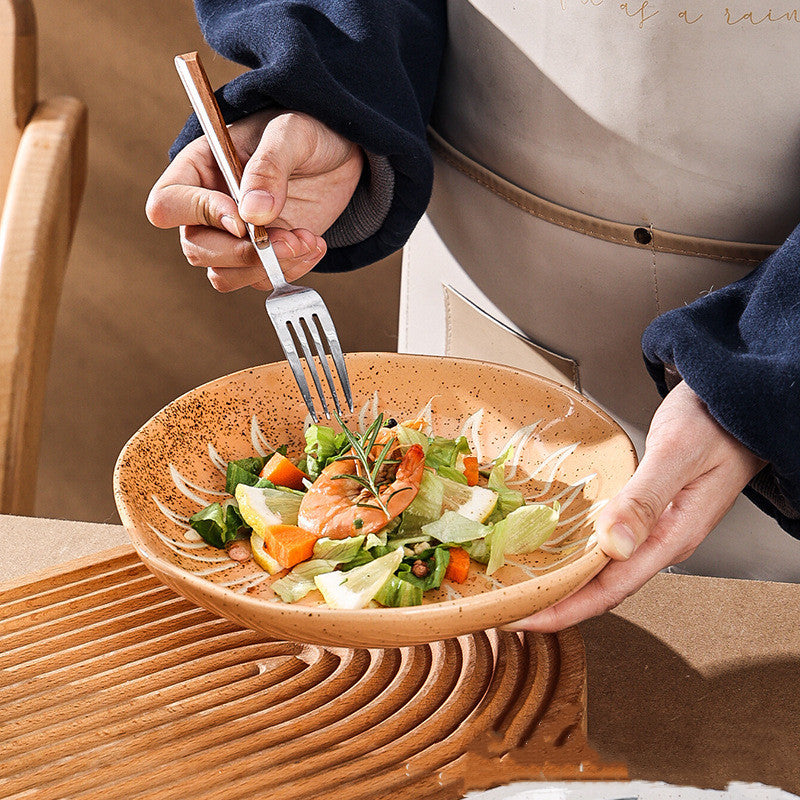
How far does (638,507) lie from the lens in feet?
2.16

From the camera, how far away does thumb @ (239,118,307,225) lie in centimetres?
83

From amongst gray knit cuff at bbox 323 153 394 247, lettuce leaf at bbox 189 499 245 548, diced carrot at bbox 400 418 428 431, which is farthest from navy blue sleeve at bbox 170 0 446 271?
lettuce leaf at bbox 189 499 245 548

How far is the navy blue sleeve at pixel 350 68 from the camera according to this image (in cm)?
93

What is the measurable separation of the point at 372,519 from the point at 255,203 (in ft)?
1.01

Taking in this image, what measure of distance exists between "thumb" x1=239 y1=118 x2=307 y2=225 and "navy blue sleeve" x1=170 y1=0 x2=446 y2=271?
8cm

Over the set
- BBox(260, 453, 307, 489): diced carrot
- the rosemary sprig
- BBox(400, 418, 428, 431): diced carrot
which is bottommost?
BBox(260, 453, 307, 489): diced carrot

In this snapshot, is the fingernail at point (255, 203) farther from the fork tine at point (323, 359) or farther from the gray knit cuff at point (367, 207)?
the gray knit cuff at point (367, 207)

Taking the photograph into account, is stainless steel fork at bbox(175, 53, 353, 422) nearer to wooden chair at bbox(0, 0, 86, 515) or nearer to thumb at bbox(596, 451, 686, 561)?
thumb at bbox(596, 451, 686, 561)

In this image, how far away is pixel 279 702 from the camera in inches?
27.4

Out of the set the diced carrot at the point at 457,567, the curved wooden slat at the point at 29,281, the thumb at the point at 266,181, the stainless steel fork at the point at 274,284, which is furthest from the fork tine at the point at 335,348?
the curved wooden slat at the point at 29,281

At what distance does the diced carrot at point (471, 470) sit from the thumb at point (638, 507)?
0.61 feet

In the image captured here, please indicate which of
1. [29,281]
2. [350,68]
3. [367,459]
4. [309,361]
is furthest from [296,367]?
[29,281]

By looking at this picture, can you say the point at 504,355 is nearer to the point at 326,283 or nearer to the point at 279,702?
the point at 279,702

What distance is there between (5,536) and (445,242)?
2.05 feet
